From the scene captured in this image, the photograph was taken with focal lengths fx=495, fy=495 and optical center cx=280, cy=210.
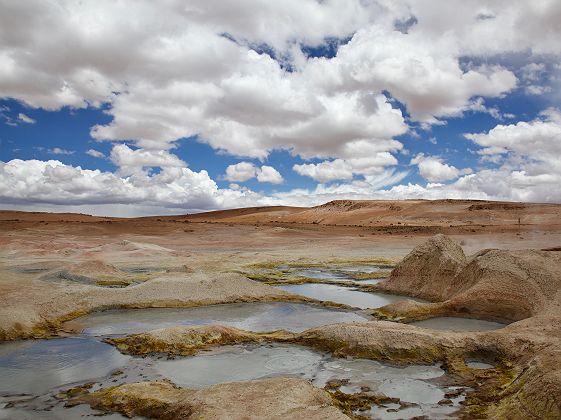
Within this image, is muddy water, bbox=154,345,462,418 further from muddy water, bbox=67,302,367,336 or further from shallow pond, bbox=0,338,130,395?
muddy water, bbox=67,302,367,336

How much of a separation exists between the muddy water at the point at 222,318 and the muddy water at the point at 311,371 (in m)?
3.10

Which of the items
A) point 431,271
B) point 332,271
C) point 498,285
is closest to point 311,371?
point 498,285

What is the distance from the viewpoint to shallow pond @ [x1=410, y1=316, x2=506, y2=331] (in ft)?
47.1

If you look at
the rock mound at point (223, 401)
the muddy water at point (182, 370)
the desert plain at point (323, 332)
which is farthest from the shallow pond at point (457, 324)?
the rock mound at point (223, 401)

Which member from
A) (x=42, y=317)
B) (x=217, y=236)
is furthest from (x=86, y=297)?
(x=217, y=236)

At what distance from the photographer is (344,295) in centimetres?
2128

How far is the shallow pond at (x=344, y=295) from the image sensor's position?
63.6 feet

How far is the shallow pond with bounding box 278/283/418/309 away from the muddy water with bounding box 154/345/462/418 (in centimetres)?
761

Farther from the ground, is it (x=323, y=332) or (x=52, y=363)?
(x=323, y=332)

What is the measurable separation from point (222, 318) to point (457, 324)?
7.38m

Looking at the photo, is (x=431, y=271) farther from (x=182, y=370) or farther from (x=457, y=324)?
(x=182, y=370)

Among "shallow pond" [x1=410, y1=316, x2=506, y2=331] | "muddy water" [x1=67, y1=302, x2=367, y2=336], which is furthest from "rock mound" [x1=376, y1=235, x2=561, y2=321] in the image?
"muddy water" [x1=67, y1=302, x2=367, y2=336]

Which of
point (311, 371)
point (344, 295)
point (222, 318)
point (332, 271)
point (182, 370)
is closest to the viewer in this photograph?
point (311, 371)

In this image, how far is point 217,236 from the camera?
63.1 meters
